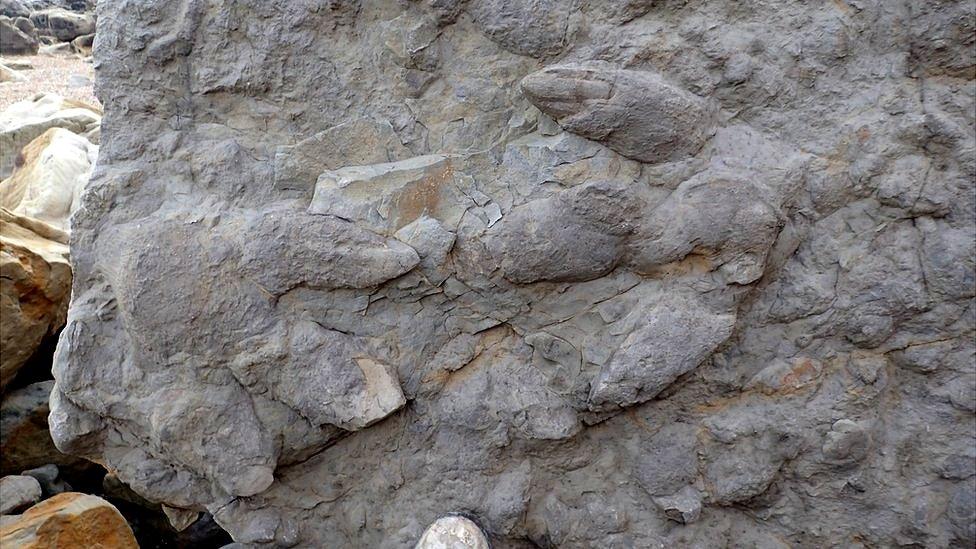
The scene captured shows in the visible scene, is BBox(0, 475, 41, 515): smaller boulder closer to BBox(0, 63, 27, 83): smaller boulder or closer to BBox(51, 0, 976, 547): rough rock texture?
BBox(51, 0, 976, 547): rough rock texture

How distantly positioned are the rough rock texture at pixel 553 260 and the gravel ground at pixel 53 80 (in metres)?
3.10

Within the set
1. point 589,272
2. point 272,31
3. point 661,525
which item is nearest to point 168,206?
point 272,31

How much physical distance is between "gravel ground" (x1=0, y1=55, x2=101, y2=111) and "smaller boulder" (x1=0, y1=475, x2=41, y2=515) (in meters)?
2.55

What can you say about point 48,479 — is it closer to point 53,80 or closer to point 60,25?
point 53,80

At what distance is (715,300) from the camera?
4.02 ft

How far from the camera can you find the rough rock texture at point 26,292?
1.93 meters

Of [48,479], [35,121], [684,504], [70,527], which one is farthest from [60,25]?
[684,504]

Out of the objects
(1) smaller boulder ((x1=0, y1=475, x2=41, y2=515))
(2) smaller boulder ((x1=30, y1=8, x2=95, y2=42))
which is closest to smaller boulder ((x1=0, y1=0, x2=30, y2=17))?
(2) smaller boulder ((x1=30, y1=8, x2=95, y2=42))

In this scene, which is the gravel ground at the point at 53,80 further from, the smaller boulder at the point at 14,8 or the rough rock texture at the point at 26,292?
the rough rock texture at the point at 26,292

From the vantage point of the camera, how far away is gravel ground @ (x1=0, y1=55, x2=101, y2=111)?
14.4 ft

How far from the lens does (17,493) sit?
189cm

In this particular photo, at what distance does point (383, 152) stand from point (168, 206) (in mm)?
373

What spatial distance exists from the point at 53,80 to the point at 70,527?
4.26 metres

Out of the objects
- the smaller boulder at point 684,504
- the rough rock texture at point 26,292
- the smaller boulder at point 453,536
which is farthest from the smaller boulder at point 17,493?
the smaller boulder at point 684,504
